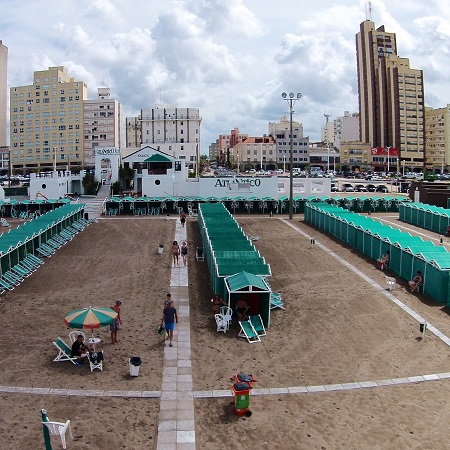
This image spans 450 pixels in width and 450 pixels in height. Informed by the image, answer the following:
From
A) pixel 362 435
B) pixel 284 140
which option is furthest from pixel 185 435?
pixel 284 140

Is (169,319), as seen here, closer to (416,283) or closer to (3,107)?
(416,283)

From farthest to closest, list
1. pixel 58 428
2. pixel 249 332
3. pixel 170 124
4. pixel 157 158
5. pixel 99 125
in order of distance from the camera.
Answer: pixel 99 125 → pixel 170 124 → pixel 157 158 → pixel 249 332 → pixel 58 428

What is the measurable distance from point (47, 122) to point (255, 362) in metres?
114

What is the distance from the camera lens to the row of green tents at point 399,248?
19766mm

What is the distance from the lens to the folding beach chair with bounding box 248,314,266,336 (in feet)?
52.9

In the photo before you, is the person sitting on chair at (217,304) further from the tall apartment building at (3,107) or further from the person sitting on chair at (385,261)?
the tall apartment building at (3,107)

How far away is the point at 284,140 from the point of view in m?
138

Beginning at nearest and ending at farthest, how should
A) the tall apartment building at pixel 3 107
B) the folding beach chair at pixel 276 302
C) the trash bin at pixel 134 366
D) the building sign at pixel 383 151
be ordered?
the trash bin at pixel 134 366 → the folding beach chair at pixel 276 302 → the tall apartment building at pixel 3 107 → the building sign at pixel 383 151

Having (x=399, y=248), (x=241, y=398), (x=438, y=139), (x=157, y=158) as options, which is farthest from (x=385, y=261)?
(x=438, y=139)

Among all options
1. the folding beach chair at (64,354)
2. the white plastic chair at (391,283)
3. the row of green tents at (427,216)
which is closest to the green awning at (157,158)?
the row of green tents at (427,216)

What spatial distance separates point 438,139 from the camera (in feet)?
448

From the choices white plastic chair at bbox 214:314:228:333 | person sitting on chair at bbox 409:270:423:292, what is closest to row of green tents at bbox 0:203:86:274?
white plastic chair at bbox 214:314:228:333

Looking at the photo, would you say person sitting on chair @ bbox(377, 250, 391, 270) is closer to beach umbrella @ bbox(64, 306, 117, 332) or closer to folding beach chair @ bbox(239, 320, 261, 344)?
folding beach chair @ bbox(239, 320, 261, 344)

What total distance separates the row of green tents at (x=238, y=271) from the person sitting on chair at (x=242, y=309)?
289 mm
